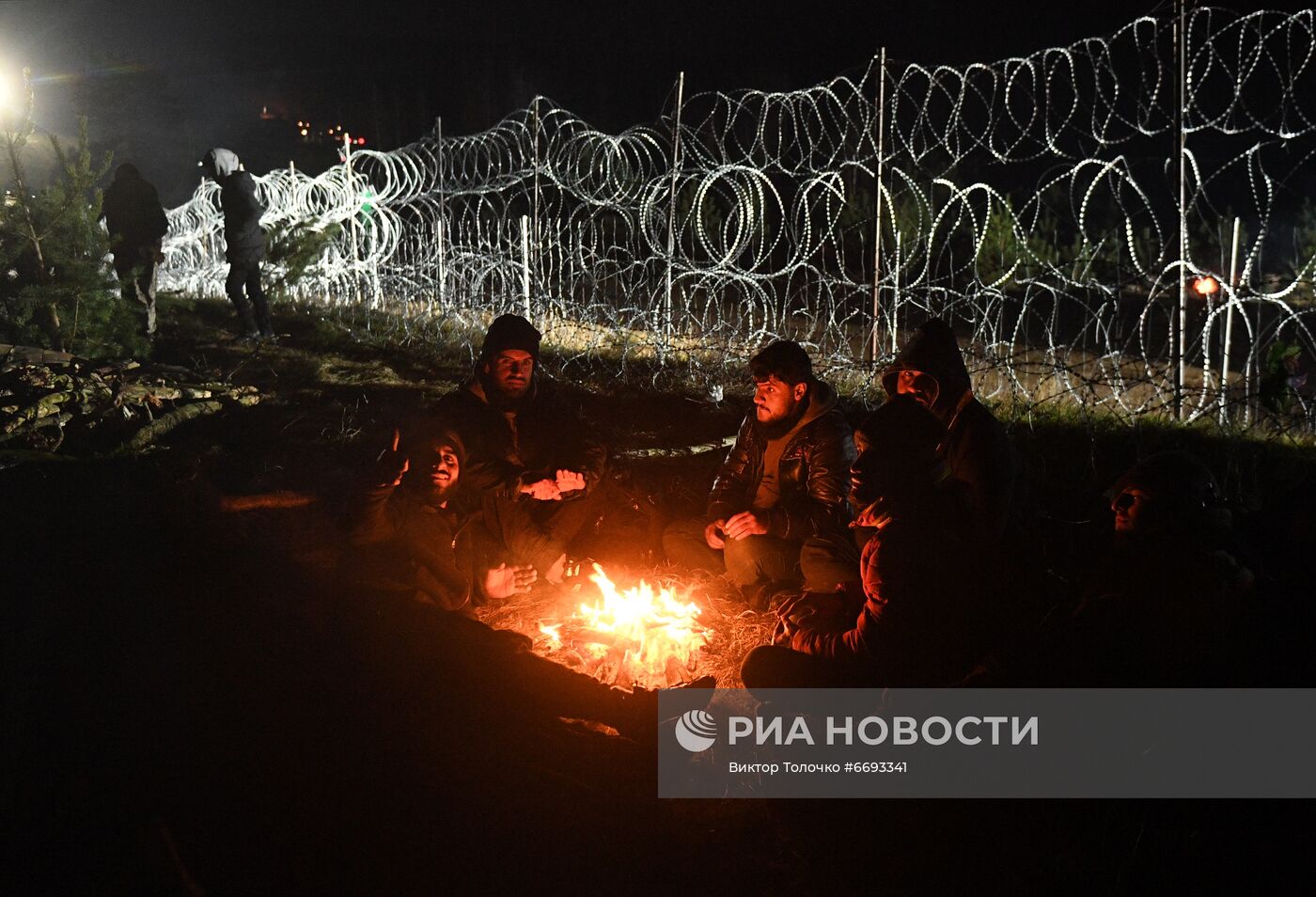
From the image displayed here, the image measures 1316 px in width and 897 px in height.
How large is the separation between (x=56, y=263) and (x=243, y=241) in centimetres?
244

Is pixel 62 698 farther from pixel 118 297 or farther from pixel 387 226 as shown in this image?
pixel 387 226

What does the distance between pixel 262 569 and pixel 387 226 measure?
7635 millimetres

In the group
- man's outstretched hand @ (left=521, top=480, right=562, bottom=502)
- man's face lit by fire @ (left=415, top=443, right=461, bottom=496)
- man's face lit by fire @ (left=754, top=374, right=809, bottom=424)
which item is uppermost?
man's face lit by fire @ (left=754, top=374, right=809, bottom=424)

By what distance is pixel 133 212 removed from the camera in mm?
11281

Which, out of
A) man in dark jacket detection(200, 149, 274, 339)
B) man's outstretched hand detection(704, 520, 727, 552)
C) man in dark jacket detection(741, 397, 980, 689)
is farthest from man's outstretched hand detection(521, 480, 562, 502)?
man in dark jacket detection(200, 149, 274, 339)

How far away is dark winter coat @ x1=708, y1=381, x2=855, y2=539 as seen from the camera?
4242 millimetres

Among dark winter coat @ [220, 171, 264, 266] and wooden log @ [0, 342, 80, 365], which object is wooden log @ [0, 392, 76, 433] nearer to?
wooden log @ [0, 342, 80, 365]

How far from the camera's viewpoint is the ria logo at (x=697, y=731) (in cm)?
327

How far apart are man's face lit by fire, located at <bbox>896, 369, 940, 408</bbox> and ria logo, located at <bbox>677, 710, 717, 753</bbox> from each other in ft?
5.18

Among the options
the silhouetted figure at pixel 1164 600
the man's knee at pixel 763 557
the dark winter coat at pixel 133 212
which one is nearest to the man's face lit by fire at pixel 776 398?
the man's knee at pixel 763 557

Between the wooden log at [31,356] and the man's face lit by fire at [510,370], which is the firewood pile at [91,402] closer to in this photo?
the wooden log at [31,356]

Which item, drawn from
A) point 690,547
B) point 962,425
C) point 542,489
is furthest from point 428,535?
point 962,425

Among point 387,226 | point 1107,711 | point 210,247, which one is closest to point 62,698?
point 1107,711

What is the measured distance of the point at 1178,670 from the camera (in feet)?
9.79
